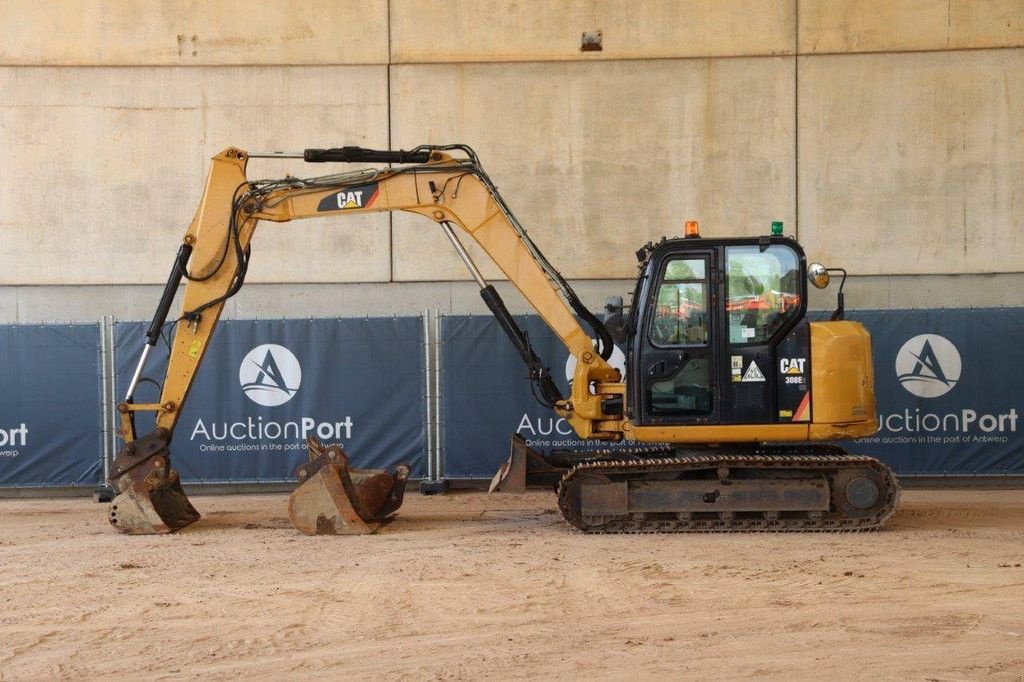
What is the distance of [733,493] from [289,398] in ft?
20.6

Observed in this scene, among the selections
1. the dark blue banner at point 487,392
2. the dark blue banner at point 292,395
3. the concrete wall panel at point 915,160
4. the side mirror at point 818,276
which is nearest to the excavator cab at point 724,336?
the side mirror at point 818,276

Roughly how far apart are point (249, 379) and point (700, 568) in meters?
7.42

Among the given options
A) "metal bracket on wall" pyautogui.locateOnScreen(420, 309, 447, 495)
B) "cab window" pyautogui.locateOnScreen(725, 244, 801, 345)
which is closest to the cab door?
"cab window" pyautogui.locateOnScreen(725, 244, 801, 345)

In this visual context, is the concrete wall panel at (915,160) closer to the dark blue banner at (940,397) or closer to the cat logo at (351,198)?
the dark blue banner at (940,397)

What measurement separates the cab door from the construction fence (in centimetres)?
381

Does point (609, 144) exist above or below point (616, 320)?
above

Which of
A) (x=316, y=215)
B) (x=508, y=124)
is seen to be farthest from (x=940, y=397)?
(x=316, y=215)

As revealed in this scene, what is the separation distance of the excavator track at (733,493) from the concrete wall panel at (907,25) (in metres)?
7.25

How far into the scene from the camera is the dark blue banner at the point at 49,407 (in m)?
14.6

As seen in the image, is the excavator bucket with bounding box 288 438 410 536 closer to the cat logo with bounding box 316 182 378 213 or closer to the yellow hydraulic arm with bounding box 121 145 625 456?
the yellow hydraulic arm with bounding box 121 145 625 456

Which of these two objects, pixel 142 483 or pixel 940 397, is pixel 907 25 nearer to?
pixel 940 397

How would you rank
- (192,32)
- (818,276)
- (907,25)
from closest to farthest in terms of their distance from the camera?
(818,276) < (907,25) < (192,32)

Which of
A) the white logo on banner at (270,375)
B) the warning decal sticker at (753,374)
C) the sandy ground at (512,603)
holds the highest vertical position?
the warning decal sticker at (753,374)

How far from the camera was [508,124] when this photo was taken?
15.9m
